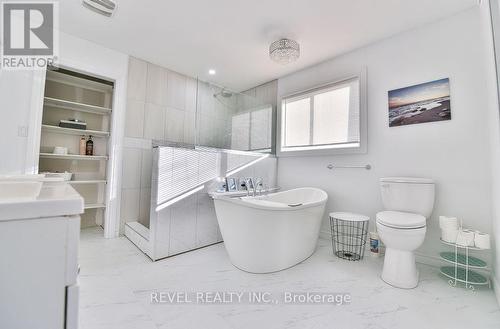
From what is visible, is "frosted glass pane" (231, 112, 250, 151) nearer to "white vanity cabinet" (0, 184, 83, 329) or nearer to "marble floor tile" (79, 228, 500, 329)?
"marble floor tile" (79, 228, 500, 329)

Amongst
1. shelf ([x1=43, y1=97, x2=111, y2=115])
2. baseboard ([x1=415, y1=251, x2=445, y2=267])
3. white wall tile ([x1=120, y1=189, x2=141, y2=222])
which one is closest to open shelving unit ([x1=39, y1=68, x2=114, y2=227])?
shelf ([x1=43, y1=97, x2=111, y2=115])

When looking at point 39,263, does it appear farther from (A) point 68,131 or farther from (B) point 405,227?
(A) point 68,131

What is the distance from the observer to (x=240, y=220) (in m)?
1.87

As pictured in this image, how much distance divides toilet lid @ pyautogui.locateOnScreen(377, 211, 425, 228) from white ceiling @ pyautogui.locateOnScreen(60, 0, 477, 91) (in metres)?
1.85

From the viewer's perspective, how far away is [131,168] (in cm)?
292

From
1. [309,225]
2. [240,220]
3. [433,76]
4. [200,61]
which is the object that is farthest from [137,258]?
[433,76]

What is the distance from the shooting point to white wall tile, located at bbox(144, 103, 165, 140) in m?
3.05

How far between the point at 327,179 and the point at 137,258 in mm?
2342

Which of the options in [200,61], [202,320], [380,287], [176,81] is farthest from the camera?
[176,81]

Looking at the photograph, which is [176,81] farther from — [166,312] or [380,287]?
[380,287]

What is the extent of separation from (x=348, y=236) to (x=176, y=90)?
10.2 feet

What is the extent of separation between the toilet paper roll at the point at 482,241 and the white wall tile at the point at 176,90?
11.9 feet

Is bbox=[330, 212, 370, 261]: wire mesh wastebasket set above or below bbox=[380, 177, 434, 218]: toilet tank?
below

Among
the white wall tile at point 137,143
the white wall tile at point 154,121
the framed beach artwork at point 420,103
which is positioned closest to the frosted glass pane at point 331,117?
the framed beach artwork at point 420,103
